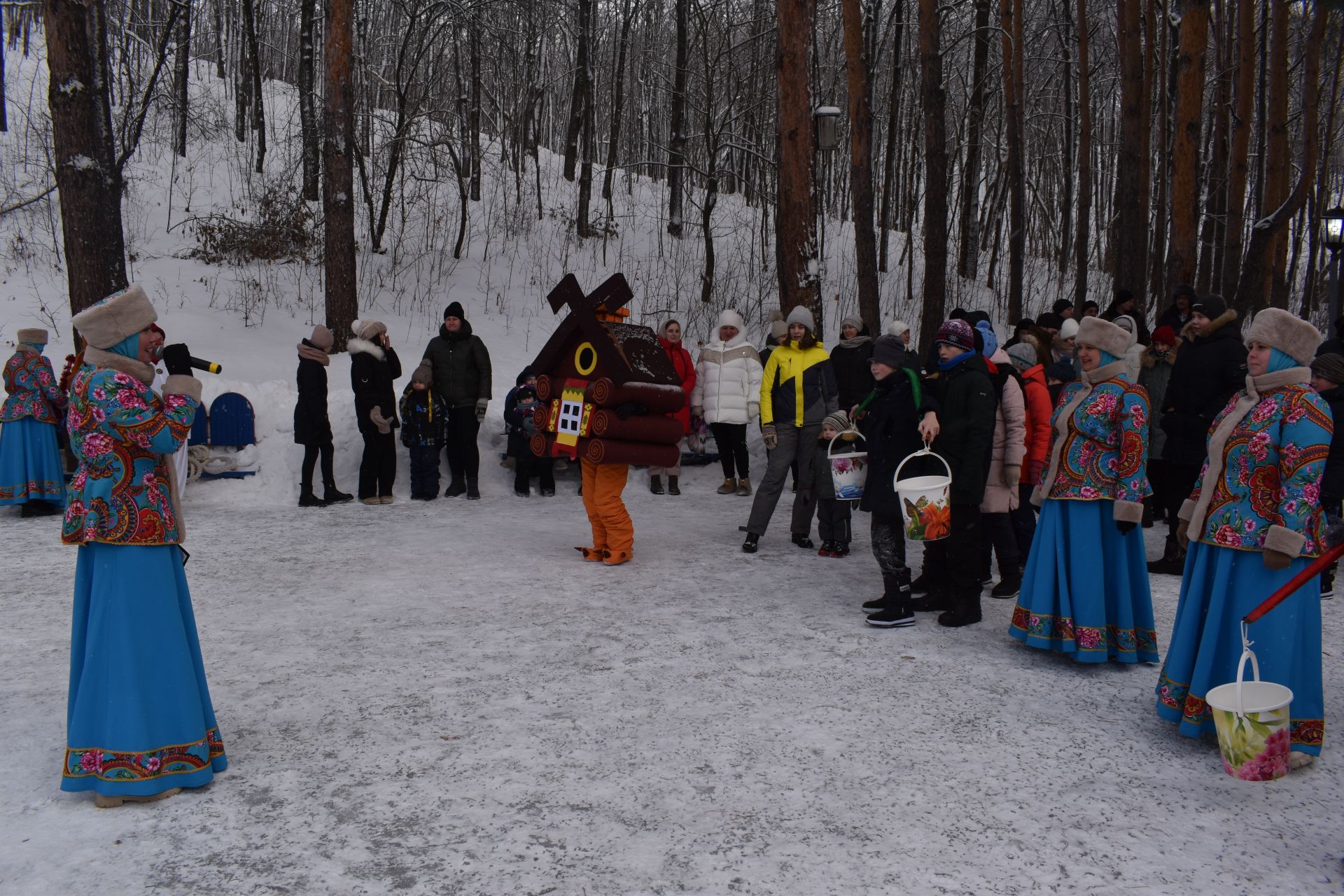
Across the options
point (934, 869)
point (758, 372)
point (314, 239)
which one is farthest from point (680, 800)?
point (314, 239)

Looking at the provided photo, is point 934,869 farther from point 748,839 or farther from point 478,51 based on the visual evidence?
point 478,51

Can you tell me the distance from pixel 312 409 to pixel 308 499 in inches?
37.1

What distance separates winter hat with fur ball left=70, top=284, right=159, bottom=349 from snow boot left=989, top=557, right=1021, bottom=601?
5.61m

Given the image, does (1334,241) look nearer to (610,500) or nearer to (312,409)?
(610,500)

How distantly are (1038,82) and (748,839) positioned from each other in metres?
32.6

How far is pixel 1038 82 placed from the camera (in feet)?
102

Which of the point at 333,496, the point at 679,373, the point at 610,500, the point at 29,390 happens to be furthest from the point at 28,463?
the point at 679,373

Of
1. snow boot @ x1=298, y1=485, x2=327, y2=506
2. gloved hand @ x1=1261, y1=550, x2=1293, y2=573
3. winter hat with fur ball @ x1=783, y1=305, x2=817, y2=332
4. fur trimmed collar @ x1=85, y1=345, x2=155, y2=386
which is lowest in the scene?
snow boot @ x1=298, y1=485, x2=327, y2=506

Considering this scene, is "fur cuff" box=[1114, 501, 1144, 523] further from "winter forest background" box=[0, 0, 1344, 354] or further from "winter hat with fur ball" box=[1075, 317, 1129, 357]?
"winter forest background" box=[0, 0, 1344, 354]

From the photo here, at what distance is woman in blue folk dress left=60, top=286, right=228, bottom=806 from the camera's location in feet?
12.3

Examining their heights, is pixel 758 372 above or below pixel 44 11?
below

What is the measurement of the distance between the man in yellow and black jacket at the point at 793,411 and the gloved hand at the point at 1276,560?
Result: 450 cm

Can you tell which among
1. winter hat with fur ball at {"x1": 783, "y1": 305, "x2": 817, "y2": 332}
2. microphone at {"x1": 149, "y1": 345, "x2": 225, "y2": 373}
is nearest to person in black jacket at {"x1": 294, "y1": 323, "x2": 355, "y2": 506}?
winter hat with fur ball at {"x1": 783, "y1": 305, "x2": 817, "y2": 332}

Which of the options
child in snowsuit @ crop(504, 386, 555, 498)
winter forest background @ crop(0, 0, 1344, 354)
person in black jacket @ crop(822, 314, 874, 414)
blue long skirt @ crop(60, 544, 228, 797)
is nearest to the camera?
blue long skirt @ crop(60, 544, 228, 797)
